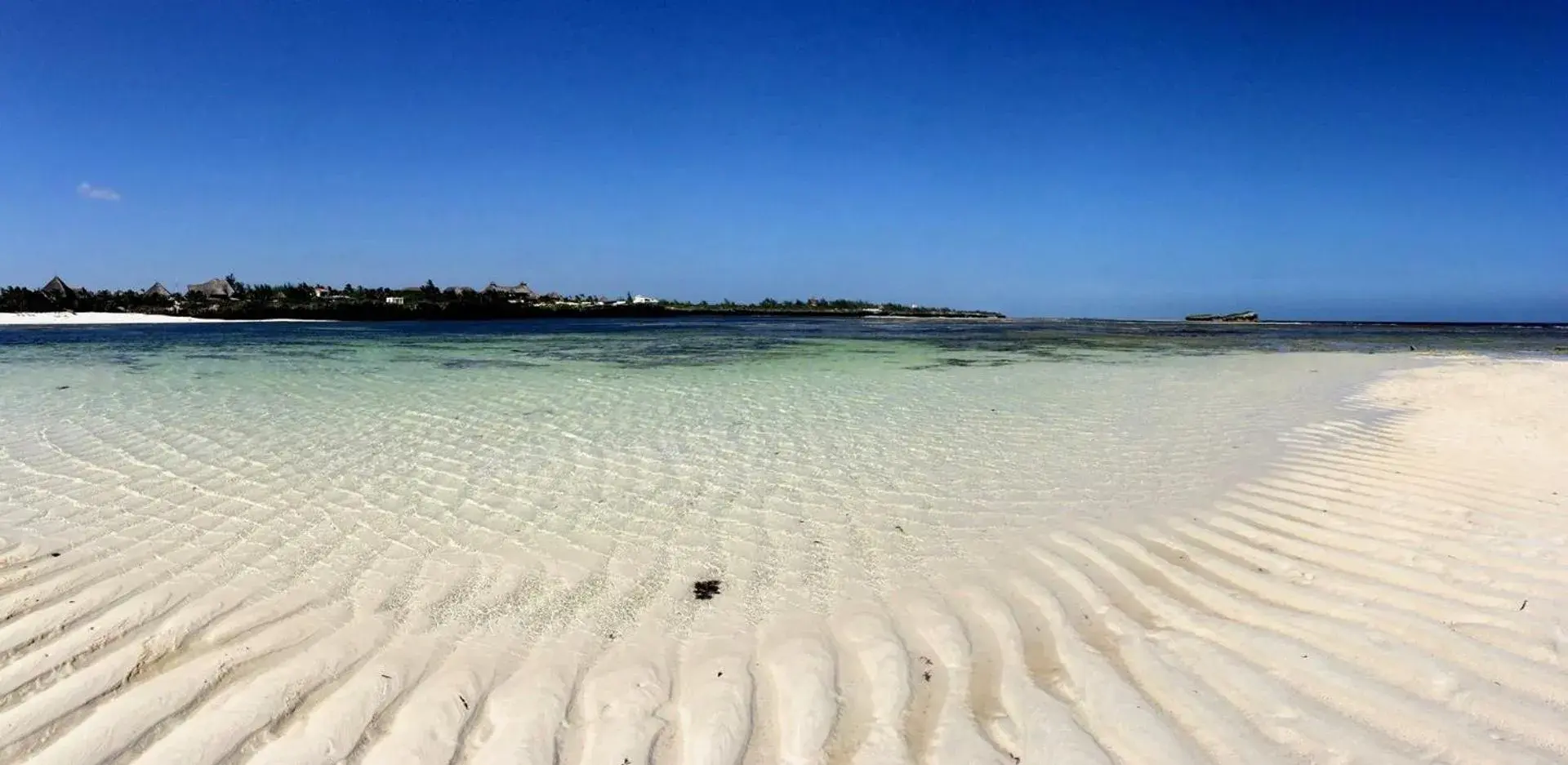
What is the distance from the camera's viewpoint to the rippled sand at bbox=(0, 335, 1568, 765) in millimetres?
2301

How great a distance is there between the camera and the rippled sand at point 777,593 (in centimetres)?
230

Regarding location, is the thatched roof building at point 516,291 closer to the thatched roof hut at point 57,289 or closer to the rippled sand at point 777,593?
the thatched roof hut at point 57,289

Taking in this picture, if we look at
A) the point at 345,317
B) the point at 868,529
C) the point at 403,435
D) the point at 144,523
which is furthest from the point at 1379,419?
the point at 345,317

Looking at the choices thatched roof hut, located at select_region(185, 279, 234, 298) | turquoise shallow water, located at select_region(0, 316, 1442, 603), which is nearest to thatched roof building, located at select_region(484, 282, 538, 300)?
thatched roof hut, located at select_region(185, 279, 234, 298)

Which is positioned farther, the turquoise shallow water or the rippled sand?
the turquoise shallow water

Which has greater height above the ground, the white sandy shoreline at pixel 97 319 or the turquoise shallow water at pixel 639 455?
the turquoise shallow water at pixel 639 455

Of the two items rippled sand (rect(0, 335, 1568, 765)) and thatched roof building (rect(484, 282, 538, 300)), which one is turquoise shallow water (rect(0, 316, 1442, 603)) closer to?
rippled sand (rect(0, 335, 1568, 765))

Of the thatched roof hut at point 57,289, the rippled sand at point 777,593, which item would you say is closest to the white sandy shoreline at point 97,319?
the thatched roof hut at point 57,289

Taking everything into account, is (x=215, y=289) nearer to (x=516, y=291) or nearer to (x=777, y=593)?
(x=516, y=291)

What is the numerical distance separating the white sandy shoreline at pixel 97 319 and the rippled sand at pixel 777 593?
44274mm

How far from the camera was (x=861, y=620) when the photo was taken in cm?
316

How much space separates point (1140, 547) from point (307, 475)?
5.75 metres

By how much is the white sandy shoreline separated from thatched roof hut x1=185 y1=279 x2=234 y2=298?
10.6 meters

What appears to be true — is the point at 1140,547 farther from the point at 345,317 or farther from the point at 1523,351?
the point at 345,317
